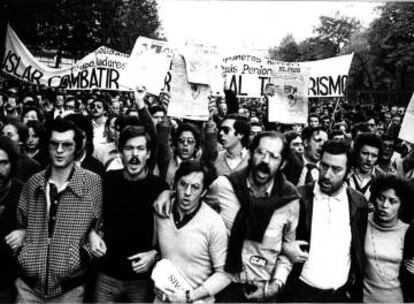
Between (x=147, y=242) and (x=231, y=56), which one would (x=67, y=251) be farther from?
(x=231, y=56)

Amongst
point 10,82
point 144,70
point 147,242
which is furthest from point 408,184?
point 10,82

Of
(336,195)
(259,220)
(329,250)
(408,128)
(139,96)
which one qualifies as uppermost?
(139,96)

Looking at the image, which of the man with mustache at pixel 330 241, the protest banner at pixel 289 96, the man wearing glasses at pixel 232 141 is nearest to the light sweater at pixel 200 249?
the man with mustache at pixel 330 241

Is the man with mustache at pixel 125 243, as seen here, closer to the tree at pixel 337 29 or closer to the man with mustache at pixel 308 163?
the man with mustache at pixel 308 163

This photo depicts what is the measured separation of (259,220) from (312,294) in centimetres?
73

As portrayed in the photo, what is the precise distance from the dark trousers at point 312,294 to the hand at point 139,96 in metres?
2.20

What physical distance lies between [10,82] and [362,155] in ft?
65.5

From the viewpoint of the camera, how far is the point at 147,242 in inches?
130

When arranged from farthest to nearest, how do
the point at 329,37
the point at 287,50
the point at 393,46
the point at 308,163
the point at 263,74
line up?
the point at 287,50
the point at 329,37
the point at 393,46
the point at 263,74
the point at 308,163

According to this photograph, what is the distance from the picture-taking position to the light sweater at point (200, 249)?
10.1 ft

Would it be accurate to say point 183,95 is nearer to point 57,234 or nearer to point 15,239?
point 57,234

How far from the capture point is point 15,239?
3.12m

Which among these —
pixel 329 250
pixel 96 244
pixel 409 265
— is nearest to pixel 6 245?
pixel 96 244

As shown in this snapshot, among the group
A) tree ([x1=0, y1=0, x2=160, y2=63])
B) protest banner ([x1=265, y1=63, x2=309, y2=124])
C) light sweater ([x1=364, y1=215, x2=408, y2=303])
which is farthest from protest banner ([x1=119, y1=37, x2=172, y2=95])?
tree ([x1=0, y1=0, x2=160, y2=63])
